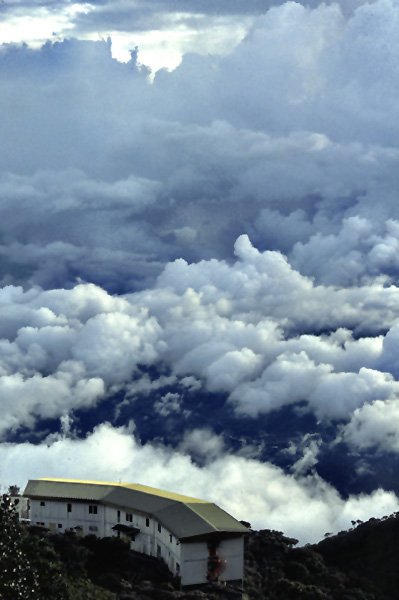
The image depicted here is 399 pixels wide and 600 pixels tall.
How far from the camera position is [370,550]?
159 m

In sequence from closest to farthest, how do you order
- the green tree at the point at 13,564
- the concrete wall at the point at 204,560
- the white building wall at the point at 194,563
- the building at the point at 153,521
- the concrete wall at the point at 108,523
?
the green tree at the point at 13,564, the white building wall at the point at 194,563, the concrete wall at the point at 204,560, the building at the point at 153,521, the concrete wall at the point at 108,523

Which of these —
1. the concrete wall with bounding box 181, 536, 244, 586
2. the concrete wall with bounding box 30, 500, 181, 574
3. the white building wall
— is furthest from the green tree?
the concrete wall with bounding box 181, 536, 244, 586

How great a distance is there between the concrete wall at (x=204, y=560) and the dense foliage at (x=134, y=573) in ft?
5.46

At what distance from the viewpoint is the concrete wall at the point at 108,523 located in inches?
4424

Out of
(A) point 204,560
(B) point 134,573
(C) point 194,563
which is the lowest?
(B) point 134,573

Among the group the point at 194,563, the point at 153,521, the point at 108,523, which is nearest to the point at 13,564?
the point at 194,563

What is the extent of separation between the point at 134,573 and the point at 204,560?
26.9 feet

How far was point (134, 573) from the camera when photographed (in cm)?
11175

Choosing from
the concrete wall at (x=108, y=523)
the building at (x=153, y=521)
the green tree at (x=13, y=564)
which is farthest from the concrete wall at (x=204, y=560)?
the green tree at (x=13, y=564)

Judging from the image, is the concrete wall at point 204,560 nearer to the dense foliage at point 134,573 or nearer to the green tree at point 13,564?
the dense foliage at point 134,573

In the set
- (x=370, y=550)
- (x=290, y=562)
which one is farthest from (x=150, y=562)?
(x=370, y=550)

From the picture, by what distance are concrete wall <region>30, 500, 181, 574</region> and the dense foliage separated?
1626 mm

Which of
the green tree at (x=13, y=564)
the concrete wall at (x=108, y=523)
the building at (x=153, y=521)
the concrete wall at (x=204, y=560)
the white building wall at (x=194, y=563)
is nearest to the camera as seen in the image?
the green tree at (x=13, y=564)

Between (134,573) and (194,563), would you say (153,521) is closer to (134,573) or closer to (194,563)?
(134,573)
